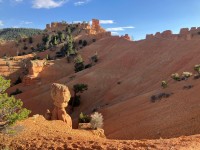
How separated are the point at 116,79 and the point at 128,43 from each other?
17.4 metres

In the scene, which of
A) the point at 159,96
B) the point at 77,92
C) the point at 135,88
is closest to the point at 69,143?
the point at 159,96

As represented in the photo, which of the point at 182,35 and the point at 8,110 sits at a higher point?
the point at 182,35

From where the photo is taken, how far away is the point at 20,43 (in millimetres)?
91875

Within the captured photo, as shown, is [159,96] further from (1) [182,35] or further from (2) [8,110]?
(1) [182,35]

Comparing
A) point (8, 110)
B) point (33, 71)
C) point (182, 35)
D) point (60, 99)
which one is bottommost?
point (33, 71)

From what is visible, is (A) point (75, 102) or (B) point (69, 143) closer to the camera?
(B) point (69, 143)

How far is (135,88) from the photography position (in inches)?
1538

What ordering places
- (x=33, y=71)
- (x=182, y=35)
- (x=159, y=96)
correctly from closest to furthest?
(x=159, y=96), (x=182, y=35), (x=33, y=71)

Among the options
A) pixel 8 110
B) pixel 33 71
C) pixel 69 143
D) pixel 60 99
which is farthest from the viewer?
pixel 33 71

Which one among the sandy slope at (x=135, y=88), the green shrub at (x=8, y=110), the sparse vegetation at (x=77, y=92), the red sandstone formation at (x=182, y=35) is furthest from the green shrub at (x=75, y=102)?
the green shrub at (x=8, y=110)

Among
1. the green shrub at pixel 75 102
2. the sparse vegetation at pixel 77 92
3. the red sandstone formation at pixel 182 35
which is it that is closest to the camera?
the green shrub at pixel 75 102

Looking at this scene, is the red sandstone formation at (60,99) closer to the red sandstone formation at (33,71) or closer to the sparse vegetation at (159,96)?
the sparse vegetation at (159,96)

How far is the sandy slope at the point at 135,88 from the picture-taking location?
22431 millimetres

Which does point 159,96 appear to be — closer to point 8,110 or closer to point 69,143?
point 69,143
